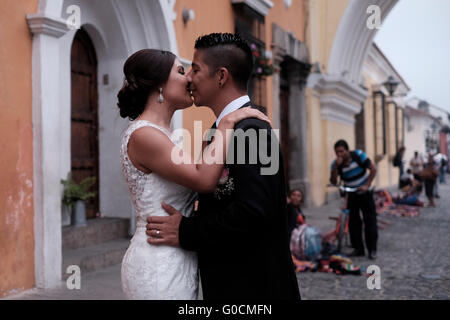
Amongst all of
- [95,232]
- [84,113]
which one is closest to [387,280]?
[95,232]

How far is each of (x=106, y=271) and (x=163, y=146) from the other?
4085 millimetres

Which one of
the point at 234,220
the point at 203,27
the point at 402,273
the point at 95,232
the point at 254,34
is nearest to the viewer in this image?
the point at 234,220

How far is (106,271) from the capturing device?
5656mm

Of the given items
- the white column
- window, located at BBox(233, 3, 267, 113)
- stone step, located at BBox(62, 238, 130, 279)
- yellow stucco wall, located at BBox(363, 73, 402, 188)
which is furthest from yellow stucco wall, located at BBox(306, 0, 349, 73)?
the white column

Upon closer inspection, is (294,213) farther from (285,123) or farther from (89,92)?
(285,123)

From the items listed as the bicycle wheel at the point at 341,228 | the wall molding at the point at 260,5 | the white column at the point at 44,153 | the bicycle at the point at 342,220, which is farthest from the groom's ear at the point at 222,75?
the wall molding at the point at 260,5

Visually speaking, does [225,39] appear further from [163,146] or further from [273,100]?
[273,100]

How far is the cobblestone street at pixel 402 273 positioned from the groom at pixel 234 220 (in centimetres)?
325

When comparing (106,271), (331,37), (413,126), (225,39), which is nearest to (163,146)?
(225,39)

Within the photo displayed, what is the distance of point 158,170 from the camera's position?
193 centimetres

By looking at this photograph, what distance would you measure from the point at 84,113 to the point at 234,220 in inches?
215

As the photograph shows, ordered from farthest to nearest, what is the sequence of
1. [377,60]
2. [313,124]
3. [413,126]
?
[413,126]
[377,60]
[313,124]

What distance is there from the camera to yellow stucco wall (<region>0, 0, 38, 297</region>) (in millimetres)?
4539

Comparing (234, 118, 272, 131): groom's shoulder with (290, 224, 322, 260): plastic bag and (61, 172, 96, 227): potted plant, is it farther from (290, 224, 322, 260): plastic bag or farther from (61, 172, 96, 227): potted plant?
(290, 224, 322, 260): plastic bag
